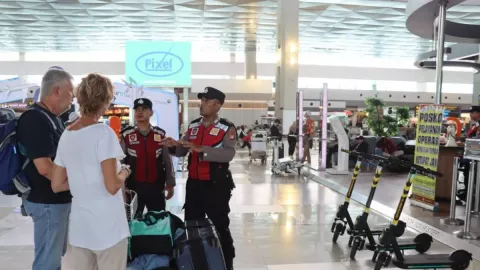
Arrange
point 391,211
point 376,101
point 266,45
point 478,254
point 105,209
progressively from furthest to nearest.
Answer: point 266,45 < point 376,101 < point 391,211 < point 478,254 < point 105,209

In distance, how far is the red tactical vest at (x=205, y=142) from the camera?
3.03 m

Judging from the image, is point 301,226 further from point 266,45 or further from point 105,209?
point 266,45

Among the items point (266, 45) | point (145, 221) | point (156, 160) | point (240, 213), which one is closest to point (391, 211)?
point (240, 213)

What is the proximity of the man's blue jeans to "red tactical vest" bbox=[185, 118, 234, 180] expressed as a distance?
1.14 m

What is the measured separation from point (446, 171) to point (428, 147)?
1060 millimetres

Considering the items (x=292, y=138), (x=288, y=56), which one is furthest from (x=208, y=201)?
(x=288, y=56)

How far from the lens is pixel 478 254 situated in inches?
151

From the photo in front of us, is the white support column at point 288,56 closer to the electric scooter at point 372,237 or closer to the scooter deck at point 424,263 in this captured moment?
the electric scooter at point 372,237

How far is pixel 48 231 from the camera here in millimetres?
1987

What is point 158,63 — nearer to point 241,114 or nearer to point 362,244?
point 362,244

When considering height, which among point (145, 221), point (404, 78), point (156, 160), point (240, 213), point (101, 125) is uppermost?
point (404, 78)

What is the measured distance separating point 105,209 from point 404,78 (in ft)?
108

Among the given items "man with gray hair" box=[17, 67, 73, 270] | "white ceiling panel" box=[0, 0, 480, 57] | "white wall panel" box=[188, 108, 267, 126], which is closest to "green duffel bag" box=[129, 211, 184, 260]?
"man with gray hair" box=[17, 67, 73, 270]

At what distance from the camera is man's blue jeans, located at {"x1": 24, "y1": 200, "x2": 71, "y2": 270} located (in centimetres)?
199
